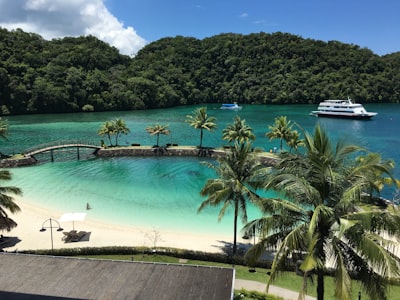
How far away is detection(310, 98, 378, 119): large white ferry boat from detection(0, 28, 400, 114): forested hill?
4817cm

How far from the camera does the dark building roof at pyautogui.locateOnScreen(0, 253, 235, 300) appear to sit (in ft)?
47.1

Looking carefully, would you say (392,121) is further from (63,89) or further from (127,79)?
(63,89)

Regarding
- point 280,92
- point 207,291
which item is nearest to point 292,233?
point 207,291

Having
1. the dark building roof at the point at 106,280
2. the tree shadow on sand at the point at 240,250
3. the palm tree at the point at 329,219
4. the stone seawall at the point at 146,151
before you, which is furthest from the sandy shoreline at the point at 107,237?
the stone seawall at the point at 146,151

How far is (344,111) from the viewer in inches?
3947

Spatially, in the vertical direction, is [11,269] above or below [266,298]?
above

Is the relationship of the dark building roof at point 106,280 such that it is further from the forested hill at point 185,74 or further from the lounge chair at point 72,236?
the forested hill at point 185,74

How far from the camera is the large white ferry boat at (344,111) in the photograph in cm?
9925

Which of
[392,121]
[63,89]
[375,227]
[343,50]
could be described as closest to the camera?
[375,227]

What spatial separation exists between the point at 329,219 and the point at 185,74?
570ft

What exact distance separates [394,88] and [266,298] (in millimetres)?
170117

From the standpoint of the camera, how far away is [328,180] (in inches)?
438

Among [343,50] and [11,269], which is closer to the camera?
[11,269]

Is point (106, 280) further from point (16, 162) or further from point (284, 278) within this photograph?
point (16, 162)
